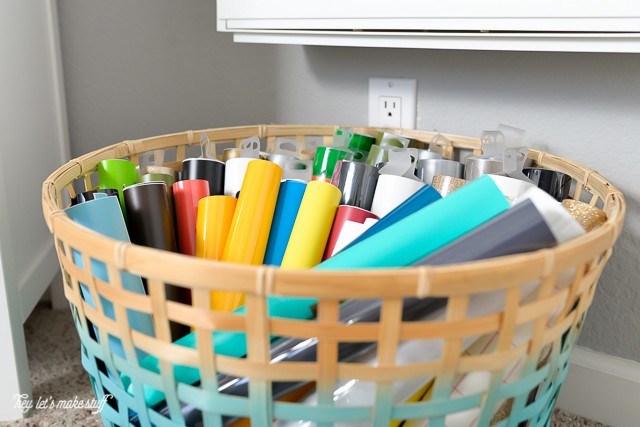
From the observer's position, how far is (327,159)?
671mm

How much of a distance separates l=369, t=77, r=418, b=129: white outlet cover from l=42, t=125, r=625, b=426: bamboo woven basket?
→ 0.41 metres

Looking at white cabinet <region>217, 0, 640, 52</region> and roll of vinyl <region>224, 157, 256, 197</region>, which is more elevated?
white cabinet <region>217, 0, 640, 52</region>

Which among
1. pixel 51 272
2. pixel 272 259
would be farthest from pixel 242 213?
pixel 51 272

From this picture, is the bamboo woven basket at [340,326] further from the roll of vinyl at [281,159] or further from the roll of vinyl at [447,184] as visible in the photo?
the roll of vinyl at [281,159]

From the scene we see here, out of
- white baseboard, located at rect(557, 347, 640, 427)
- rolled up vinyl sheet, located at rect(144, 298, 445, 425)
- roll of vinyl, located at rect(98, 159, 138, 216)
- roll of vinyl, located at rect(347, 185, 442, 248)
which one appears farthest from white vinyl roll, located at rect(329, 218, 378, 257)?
white baseboard, located at rect(557, 347, 640, 427)

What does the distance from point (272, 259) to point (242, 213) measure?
52 mm

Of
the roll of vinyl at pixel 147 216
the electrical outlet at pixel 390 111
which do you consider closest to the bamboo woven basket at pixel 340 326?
the roll of vinyl at pixel 147 216

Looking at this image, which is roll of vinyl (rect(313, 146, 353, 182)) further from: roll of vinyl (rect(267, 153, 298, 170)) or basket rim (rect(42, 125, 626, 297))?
basket rim (rect(42, 125, 626, 297))

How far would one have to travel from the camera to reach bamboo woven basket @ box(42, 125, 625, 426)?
321 mm

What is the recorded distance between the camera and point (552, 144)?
2.33ft

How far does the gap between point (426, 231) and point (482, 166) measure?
0.76ft

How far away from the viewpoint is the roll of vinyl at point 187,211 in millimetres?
573

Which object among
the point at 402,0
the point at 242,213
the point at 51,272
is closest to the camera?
the point at 242,213

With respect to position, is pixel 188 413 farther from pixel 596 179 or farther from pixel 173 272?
pixel 596 179
